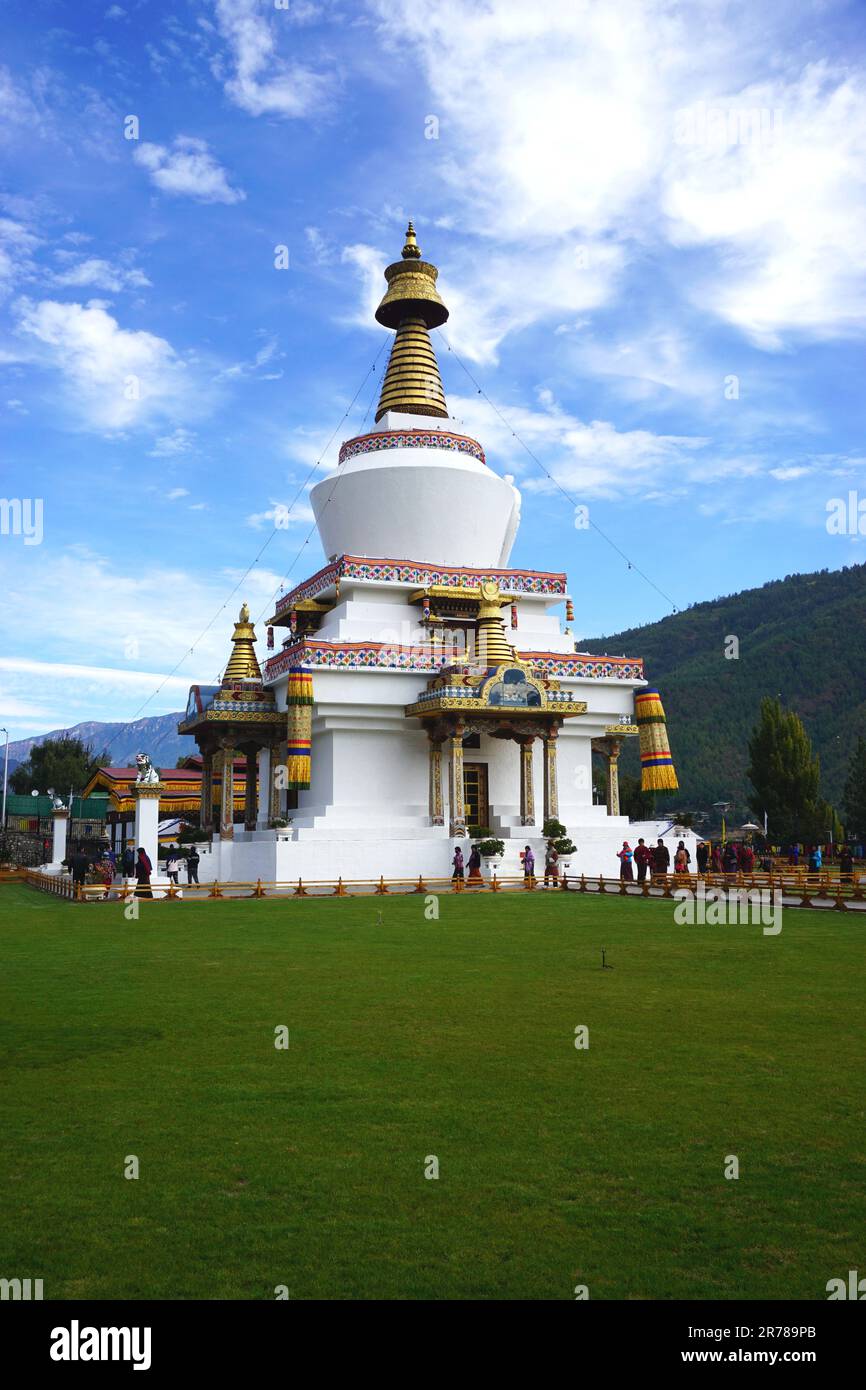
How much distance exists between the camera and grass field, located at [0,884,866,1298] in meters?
5.18

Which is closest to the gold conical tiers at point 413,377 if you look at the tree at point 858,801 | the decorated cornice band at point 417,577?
the decorated cornice band at point 417,577

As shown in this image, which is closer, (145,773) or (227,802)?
(145,773)

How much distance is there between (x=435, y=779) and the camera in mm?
33250

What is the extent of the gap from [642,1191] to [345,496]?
34133mm

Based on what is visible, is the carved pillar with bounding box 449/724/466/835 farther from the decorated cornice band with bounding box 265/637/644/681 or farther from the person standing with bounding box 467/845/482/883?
the decorated cornice band with bounding box 265/637/644/681

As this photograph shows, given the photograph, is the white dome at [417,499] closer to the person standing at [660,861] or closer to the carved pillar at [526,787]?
the carved pillar at [526,787]

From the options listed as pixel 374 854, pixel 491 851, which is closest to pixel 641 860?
pixel 491 851

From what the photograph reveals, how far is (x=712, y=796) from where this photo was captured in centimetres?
10194

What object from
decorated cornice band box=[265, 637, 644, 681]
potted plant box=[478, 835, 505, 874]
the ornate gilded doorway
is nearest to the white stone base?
potted plant box=[478, 835, 505, 874]

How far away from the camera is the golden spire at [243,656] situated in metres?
37.1

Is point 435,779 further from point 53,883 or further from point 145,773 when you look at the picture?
point 53,883

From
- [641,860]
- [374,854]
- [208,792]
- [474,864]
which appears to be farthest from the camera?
[208,792]

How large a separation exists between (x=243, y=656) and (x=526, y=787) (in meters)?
10.9

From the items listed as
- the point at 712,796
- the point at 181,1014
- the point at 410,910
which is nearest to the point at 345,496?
the point at 410,910
